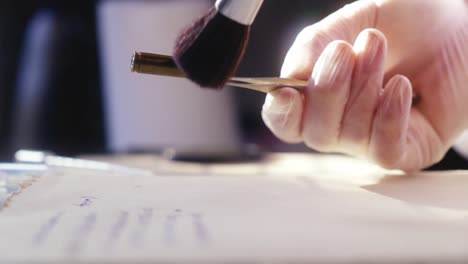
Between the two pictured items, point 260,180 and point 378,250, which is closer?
point 378,250

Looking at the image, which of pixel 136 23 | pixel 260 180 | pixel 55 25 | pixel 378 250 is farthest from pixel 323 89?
pixel 55 25

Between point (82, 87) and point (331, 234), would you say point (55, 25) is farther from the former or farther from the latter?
point (331, 234)

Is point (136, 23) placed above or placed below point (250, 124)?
above

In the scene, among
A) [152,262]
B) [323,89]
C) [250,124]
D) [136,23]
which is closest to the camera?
[152,262]

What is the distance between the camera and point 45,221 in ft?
0.80

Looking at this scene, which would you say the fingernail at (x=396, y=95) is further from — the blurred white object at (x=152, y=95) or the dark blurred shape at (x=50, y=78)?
the dark blurred shape at (x=50, y=78)

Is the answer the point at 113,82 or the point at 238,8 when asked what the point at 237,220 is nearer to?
the point at 238,8

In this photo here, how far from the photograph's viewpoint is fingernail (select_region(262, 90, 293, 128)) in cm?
36

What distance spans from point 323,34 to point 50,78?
0.68 metres

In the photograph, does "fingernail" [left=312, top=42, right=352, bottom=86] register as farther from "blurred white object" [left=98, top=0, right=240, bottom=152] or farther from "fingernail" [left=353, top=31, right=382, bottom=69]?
"blurred white object" [left=98, top=0, right=240, bottom=152]

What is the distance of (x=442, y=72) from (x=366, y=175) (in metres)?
0.09

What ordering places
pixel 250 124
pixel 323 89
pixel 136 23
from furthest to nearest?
pixel 250 124 → pixel 136 23 → pixel 323 89

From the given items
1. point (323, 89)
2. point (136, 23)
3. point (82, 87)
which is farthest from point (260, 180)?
point (82, 87)

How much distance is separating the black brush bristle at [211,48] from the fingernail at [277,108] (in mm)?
72
